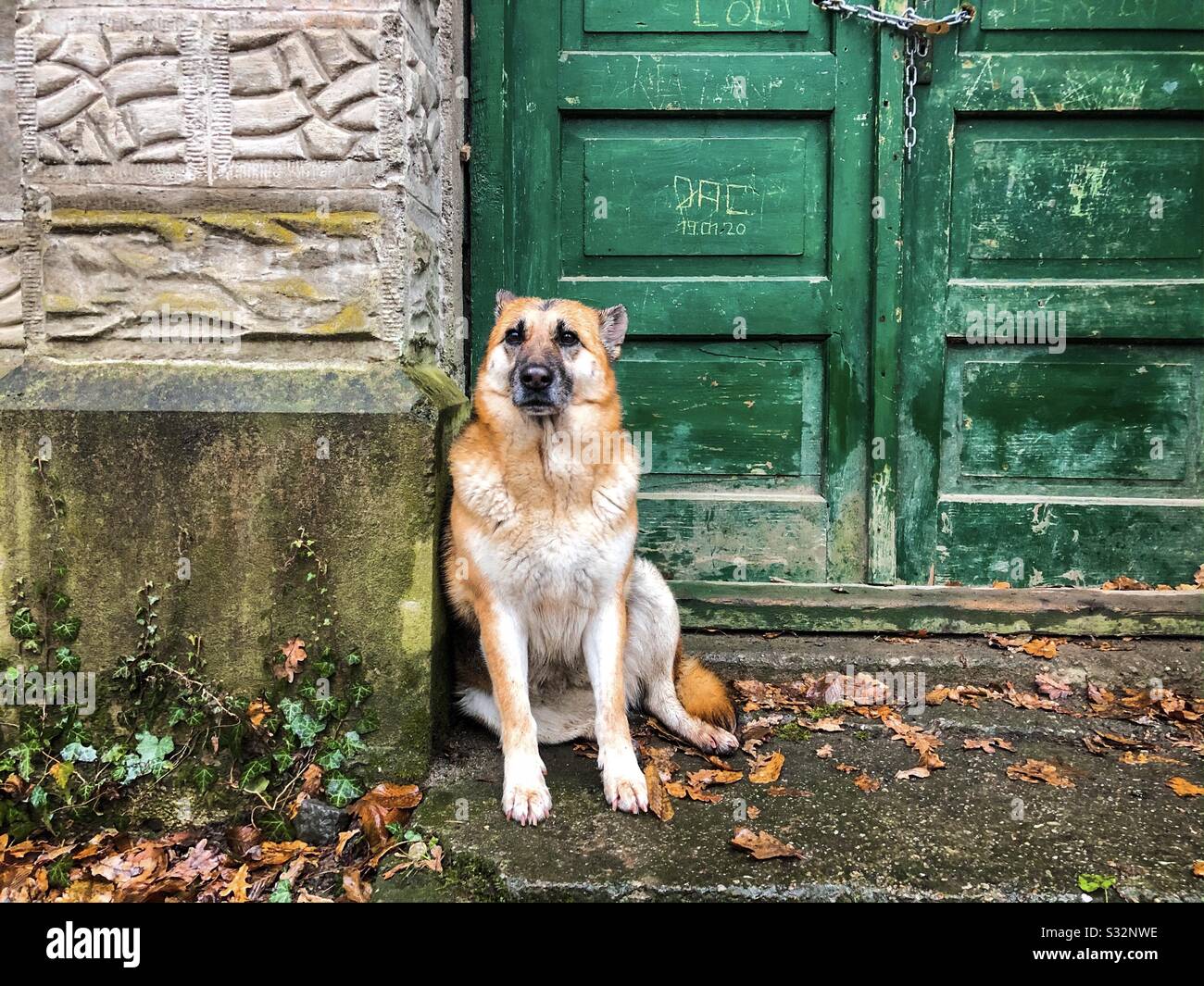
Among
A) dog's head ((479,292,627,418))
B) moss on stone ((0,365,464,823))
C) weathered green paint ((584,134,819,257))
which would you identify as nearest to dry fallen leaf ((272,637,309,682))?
moss on stone ((0,365,464,823))

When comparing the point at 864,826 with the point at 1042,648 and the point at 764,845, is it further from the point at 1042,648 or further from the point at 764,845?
the point at 1042,648

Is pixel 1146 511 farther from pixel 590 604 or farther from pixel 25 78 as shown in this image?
pixel 25 78

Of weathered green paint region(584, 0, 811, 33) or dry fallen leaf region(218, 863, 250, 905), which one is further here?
weathered green paint region(584, 0, 811, 33)

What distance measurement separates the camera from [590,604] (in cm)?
280

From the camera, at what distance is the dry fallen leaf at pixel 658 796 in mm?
2523

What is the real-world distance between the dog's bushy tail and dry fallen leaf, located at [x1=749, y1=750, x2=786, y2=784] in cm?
20


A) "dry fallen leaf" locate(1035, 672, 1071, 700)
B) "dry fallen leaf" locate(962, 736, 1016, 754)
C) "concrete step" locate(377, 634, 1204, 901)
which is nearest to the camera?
"concrete step" locate(377, 634, 1204, 901)

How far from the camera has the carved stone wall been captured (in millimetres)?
2688

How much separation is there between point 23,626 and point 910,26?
402 centimetres

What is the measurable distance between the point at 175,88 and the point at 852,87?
2.62 m

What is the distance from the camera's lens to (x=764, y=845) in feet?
7.59

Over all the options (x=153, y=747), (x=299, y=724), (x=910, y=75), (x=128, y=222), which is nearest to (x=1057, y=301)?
(x=910, y=75)

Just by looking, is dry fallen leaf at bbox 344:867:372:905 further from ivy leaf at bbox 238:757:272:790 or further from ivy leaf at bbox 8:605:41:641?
ivy leaf at bbox 8:605:41:641
